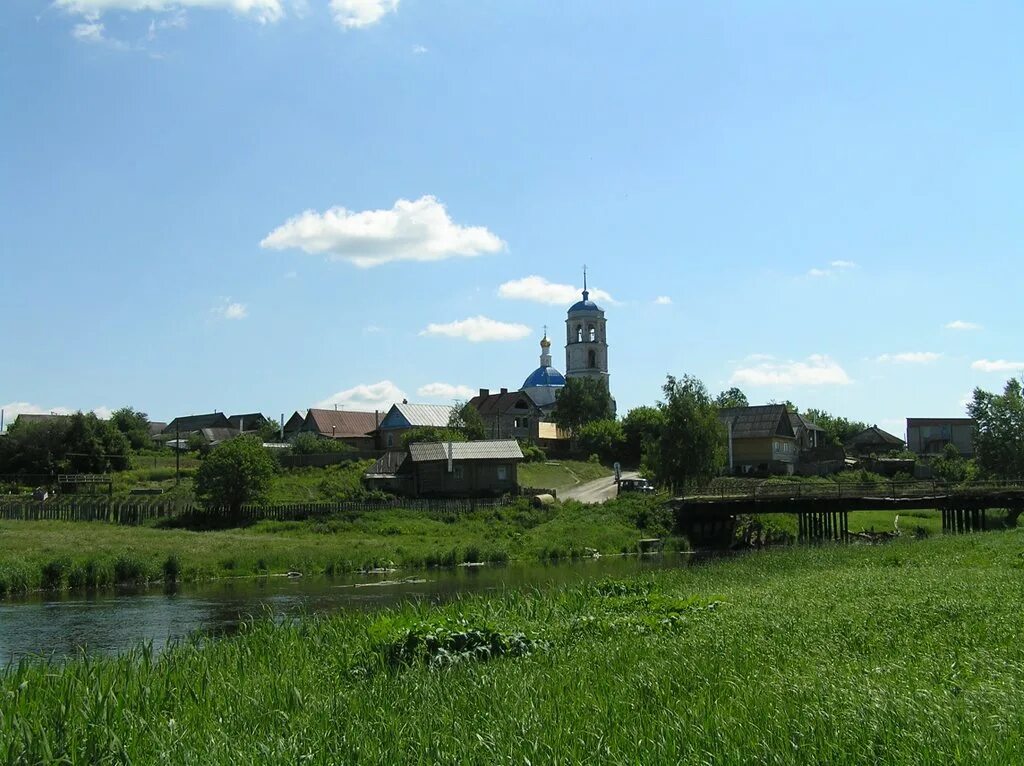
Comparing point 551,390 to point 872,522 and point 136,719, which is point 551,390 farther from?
point 136,719

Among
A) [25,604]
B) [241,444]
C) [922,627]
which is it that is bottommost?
[25,604]

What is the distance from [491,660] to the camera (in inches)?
547

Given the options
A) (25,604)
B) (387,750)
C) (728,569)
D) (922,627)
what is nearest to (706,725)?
(387,750)

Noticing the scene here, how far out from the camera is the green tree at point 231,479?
5588cm

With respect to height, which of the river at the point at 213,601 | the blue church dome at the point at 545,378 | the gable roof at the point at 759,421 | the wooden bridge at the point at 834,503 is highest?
the blue church dome at the point at 545,378

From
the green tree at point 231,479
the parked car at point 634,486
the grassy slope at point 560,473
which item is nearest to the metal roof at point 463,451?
the grassy slope at point 560,473

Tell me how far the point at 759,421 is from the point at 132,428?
204 feet

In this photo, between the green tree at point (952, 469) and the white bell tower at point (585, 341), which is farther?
the white bell tower at point (585, 341)

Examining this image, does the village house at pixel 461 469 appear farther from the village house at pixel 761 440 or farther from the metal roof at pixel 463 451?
the village house at pixel 761 440

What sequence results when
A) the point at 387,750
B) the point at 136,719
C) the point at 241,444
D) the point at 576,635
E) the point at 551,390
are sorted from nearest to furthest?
the point at 387,750 → the point at 136,719 → the point at 576,635 → the point at 241,444 → the point at 551,390

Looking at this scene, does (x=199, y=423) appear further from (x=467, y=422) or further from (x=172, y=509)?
(x=172, y=509)

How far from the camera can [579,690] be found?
1099 centimetres

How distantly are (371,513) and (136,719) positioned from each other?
4843 centimetres

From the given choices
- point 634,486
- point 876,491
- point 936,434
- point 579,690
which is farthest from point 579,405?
point 579,690
